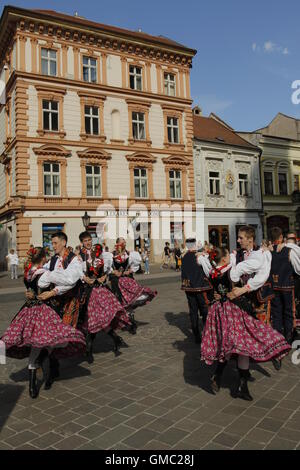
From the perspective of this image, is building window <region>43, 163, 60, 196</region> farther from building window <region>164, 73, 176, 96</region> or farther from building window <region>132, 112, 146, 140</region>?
building window <region>164, 73, 176, 96</region>

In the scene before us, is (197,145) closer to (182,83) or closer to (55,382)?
(182,83)

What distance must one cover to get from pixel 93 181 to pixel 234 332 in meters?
21.4

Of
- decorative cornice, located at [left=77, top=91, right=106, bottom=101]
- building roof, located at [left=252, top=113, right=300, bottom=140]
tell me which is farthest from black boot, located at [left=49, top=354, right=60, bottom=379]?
building roof, located at [left=252, top=113, right=300, bottom=140]

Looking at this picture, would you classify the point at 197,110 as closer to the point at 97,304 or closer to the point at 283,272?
the point at 283,272

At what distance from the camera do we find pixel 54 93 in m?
23.3

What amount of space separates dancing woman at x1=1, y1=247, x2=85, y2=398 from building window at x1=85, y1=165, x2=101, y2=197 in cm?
1991

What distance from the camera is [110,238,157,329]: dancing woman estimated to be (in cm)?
759

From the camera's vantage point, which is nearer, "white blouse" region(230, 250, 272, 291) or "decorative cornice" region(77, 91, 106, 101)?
"white blouse" region(230, 250, 272, 291)

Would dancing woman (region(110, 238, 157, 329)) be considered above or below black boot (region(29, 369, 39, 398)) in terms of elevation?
above

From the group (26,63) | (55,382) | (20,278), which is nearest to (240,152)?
(26,63)

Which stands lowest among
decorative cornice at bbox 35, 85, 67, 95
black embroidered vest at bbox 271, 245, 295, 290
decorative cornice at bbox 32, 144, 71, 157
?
black embroidered vest at bbox 271, 245, 295, 290

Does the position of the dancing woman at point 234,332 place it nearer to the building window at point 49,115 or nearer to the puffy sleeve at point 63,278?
the puffy sleeve at point 63,278

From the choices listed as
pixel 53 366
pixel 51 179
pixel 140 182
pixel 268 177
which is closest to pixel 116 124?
pixel 140 182
